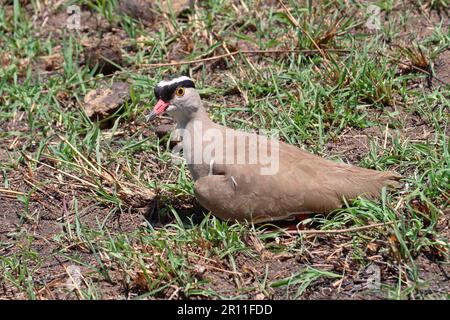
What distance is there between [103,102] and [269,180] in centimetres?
210

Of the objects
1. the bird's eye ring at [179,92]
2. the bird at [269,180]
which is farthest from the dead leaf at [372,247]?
the bird's eye ring at [179,92]

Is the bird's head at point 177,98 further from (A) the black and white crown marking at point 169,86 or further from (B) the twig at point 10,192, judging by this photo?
(B) the twig at point 10,192

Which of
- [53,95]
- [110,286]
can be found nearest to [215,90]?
[53,95]

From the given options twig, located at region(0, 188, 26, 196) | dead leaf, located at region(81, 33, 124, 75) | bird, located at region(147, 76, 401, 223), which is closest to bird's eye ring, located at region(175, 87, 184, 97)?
bird, located at region(147, 76, 401, 223)

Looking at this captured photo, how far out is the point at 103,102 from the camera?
24.1ft

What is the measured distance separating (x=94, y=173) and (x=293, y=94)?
174 centimetres

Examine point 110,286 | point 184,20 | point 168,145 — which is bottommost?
point 110,286

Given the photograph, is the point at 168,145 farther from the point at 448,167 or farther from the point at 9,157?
the point at 448,167

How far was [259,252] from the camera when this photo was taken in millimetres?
5656

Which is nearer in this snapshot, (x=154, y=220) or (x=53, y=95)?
(x=154, y=220)

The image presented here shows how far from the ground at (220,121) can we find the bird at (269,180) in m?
0.11

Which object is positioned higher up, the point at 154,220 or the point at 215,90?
the point at 215,90

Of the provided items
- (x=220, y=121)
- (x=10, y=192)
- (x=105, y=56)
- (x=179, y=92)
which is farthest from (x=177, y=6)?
(x=10, y=192)

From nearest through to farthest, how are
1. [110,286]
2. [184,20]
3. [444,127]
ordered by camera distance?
[110,286] → [444,127] → [184,20]
